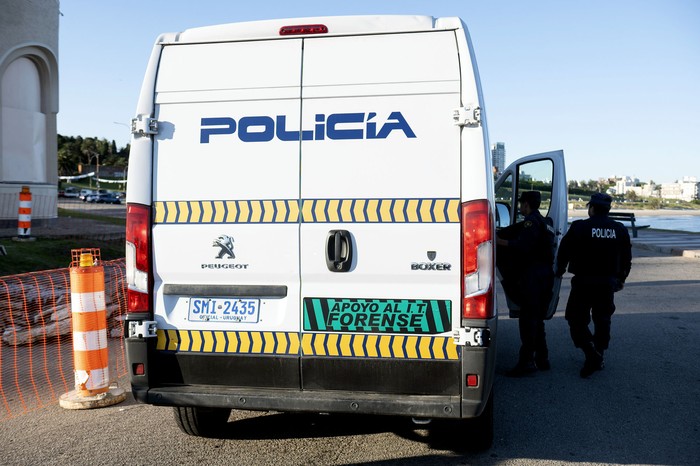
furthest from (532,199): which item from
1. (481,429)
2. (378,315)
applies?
(378,315)

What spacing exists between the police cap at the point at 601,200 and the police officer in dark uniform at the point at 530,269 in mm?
564

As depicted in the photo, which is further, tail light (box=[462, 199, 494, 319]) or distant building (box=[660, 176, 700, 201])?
distant building (box=[660, 176, 700, 201])

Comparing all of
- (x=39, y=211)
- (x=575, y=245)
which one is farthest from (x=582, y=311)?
(x=39, y=211)

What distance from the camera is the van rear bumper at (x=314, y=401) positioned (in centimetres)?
395

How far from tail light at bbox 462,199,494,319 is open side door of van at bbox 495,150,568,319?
10.0 feet

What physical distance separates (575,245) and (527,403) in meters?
1.79

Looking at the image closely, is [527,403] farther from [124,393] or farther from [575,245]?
[124,393]

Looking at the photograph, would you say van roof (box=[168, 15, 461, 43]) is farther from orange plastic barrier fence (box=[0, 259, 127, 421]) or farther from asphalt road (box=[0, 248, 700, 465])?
orange plastic barrier fence (box=[0, 259, 127, 421])

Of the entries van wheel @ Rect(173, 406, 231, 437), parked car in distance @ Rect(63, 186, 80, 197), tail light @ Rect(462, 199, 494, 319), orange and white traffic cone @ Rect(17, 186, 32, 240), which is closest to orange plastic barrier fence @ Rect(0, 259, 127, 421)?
van wheel @ Rect(173, 406, 231, 437)

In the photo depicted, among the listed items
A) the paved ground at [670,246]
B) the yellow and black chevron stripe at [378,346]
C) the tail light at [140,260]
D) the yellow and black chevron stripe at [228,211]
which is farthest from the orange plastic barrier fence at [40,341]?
the paved ground at [670,246]

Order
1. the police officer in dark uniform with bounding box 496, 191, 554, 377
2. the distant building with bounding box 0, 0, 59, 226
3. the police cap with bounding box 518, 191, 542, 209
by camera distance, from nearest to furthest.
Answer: the police officer in dark uniform with bounding box 496, 191, 554, 377 < the police cap with bounding box 518, 191, 542, 209 < the distant building with bounding box 0, 0, 59, 226

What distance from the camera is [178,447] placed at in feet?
15.6

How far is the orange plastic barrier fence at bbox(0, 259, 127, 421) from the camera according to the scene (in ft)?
20.2

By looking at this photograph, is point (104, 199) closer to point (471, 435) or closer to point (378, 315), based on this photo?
point (471, 435)
